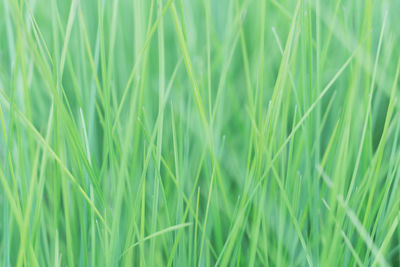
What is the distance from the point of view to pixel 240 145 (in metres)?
0.73

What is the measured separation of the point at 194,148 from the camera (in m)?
0.69

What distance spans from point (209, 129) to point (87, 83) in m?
0.22

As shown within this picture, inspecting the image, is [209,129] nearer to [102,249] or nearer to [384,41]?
[102,249]

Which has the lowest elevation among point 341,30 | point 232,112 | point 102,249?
point 102,249

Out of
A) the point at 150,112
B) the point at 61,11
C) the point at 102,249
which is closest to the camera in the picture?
the point at 102,249

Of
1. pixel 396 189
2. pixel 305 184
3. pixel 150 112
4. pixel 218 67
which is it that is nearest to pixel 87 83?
pixel 150 112

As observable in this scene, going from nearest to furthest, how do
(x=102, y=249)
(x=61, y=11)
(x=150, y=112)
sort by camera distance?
1. (x=102, y=249)
2. (x=150, y=112)
3. (x=61, y=11)

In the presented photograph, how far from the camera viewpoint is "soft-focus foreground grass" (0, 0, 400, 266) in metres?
0.54

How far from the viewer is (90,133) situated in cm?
61

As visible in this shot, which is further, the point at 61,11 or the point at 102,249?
the point at 61,11

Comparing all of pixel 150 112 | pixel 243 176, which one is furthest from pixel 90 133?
pixel 243 176

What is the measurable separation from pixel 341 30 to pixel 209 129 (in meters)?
0.30

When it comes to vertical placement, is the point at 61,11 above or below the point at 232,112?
above

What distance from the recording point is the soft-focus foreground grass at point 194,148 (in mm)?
539
